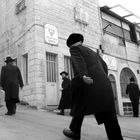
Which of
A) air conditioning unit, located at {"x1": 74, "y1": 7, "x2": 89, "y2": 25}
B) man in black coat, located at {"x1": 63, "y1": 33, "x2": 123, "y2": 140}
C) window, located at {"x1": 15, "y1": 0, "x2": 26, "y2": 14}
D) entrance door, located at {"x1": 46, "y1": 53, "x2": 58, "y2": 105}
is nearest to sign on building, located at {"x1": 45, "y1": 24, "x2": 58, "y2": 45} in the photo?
entrance door, located at {"x1": 46, "y1": 53, "x2": 58, "y2": 105}

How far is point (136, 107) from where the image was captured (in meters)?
11.5

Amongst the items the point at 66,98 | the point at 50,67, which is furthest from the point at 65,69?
the point at 66,98

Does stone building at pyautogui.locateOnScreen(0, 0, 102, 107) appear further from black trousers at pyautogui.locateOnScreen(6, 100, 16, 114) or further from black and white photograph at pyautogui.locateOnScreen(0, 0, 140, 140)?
black trousers at pyautogui.locateOnScreen(6, 100, 16, 114)

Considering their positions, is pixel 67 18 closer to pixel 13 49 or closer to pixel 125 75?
pixel 13 49

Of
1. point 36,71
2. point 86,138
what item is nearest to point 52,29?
point 36,71

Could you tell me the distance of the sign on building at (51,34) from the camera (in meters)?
11.9

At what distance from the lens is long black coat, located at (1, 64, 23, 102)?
24.5 ft

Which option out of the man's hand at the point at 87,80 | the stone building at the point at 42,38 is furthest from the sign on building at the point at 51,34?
the man's hand at the point at 87,80

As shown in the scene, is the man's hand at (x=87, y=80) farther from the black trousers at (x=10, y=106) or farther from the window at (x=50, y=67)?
the window at (x=50, y=67)

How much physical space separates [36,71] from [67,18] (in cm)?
366

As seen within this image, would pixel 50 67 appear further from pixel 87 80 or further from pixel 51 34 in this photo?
pixel 87 80

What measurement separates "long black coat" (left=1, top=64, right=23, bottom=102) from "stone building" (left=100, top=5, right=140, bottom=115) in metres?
8.10

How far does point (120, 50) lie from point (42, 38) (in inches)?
267

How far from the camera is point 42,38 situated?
11.8 m
